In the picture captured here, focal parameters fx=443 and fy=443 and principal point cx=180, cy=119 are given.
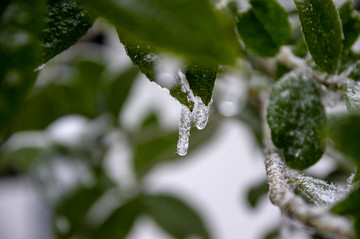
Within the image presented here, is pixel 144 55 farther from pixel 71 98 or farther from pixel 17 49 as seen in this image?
pixel 71 98

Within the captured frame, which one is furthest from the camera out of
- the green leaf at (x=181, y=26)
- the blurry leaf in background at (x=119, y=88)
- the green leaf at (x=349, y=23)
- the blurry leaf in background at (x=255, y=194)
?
the blurry leaf in background at (x=119, y=88)

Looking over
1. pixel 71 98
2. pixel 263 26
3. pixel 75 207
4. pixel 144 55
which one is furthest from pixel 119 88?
pixel 144 55

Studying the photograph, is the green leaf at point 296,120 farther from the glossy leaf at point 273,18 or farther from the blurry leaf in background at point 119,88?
the blurry leaf in background at point 119,88

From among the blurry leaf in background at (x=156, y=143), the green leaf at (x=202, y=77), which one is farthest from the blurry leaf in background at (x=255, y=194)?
the green leaf at (x=202, y=77)

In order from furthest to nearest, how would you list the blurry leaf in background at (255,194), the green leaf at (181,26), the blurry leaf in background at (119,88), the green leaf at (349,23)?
the blurry leaf in background at (119,88) → the blurry leaf in background at (255,194) → the green leaf at (349,23) → the green leaf at (181,26)

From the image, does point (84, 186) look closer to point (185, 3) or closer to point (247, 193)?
point (247, 193)
